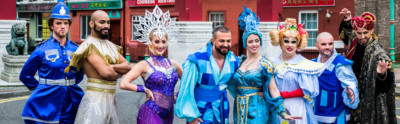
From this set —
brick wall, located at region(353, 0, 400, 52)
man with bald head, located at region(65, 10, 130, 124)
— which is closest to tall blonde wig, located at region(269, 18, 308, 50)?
man with bald head, located at region(65, 10, 130, 124)

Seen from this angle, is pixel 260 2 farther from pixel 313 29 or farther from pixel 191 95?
pixel 191 95

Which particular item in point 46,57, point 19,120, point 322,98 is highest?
point 46,57

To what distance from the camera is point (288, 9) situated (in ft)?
73.5

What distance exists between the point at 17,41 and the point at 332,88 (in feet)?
35.2

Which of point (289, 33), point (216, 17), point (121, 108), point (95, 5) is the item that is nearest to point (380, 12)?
point (216, 17)

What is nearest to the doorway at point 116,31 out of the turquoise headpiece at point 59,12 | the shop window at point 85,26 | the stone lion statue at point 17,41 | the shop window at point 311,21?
the shop window at point 85,26

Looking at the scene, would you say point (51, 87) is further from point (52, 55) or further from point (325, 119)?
point (325, 119)

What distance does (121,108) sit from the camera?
949cm

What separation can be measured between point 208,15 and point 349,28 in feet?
51.2

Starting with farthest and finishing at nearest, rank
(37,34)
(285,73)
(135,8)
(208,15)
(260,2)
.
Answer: (37,34) → (135,8) → (208,15) → (260,2) → (285,73)

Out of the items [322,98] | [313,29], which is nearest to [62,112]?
[322,98]

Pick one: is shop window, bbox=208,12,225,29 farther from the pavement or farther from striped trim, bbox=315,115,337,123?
striped trim, bbox=315,115,337,123

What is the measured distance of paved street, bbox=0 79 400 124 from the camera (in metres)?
8.33

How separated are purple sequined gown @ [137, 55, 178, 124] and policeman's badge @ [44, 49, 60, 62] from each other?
4.03 feet
